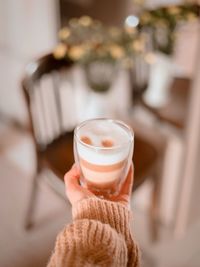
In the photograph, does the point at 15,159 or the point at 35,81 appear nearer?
the point at 35,81

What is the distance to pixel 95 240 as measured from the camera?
0.50 metres

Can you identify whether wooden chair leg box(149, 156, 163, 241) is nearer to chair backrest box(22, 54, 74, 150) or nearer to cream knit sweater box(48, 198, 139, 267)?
chair backrest box(22, 54, 74, 150)

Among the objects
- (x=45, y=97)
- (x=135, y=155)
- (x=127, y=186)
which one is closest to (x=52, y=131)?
(x=45, y=97)

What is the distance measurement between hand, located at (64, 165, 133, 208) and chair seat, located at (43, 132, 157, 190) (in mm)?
493

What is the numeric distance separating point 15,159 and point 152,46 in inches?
39.1

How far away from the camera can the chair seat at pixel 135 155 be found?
1200mm

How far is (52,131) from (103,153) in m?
0.80

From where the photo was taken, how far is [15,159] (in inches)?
78.6

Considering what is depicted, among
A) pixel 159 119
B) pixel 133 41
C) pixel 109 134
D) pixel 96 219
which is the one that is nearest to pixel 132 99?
pixel 159 119

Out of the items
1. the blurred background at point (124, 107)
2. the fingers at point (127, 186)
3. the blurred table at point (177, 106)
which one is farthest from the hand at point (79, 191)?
the blurred table at point (177, 106)

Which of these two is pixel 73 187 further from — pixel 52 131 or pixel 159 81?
pixel 159 81

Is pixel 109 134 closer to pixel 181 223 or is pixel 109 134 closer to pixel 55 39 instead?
pixel 181 223

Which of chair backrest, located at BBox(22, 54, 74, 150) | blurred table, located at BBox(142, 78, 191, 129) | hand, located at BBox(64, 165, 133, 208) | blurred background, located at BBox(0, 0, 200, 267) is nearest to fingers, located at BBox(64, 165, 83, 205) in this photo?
hand, located at BBox(64, 165, 133, 208)

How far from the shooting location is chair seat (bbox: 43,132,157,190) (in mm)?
1200
